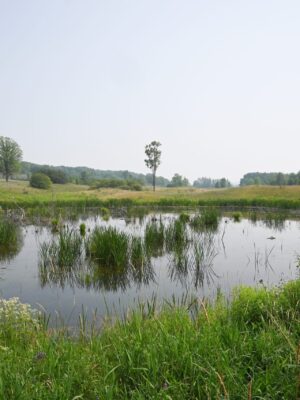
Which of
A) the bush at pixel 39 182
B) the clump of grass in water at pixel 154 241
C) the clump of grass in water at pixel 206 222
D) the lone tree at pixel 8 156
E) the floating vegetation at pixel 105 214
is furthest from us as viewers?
the lone tree at pixel 8 156

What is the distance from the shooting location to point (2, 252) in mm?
15094

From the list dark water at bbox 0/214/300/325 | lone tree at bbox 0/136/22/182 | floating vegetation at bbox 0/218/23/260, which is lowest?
dark water at bbox 0/214/300/325

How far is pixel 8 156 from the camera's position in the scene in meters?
81.1

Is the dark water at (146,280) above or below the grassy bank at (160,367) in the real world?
below

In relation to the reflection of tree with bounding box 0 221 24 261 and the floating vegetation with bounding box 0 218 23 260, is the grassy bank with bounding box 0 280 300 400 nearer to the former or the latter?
the reflection of tree with bounding box 0 221 24 261

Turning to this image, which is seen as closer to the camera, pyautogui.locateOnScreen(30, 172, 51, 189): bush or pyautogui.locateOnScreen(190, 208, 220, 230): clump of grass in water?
pyautogui.locateOnScreen(190, 208, 220, 230): clump of grass in water

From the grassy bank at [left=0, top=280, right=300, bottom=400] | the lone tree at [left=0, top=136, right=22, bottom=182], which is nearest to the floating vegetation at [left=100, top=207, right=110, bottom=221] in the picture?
the grassy bank at [left=0, top=280, right=300, bottom=400]

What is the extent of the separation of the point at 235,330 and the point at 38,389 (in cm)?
248

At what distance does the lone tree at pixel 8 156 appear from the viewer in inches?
3182

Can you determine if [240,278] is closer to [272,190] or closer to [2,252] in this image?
[2,252]

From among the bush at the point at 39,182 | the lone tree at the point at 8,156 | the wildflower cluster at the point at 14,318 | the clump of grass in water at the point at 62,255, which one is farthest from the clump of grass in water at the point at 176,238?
the lone tree at the point at 8,156

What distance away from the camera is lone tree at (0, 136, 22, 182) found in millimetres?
80812

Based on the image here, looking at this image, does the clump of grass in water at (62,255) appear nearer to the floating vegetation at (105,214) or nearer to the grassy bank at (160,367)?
the grassy bank at (160,367)

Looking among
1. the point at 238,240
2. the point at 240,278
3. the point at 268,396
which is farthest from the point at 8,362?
the point at 238,240
